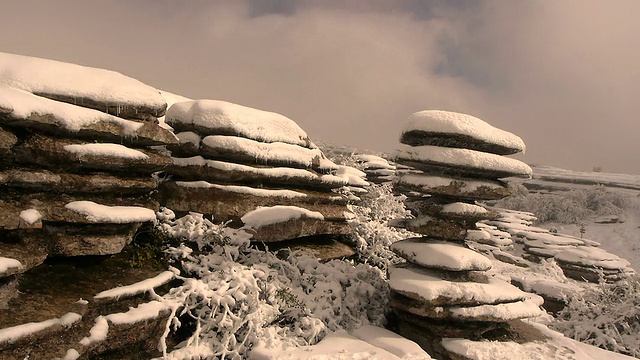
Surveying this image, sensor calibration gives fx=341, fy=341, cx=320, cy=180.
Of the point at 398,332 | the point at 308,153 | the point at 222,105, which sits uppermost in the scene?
the point at 222,105

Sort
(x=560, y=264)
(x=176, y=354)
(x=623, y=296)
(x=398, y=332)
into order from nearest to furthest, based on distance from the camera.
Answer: (x=176, y=354) < (x=398, y=332) < (x=623, y=296) < (x=560, y=264)

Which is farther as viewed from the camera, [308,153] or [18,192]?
[308,153]

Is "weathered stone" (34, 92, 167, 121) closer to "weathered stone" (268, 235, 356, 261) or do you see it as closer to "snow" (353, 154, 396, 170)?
"weathered stone" (268, 235, 356, 261)

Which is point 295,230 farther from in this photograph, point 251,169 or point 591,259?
point 591,259

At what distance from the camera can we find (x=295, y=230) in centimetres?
885

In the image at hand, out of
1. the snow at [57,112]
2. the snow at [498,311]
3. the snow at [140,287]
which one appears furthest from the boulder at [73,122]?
the snow at [498,311]

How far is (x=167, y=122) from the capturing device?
8.97 metres

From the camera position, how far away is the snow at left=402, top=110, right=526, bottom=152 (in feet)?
26.5

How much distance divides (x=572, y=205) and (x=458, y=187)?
51527 millimetres

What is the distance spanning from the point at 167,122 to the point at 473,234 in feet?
27.8

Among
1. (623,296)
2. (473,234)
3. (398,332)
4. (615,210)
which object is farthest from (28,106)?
(615,210)

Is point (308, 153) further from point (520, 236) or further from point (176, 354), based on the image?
point (520, 236)

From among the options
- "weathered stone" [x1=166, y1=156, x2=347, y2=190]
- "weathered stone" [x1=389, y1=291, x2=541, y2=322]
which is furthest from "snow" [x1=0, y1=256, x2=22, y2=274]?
"weathered stone" [x1=389, y1=291, x2=541, y2=322]

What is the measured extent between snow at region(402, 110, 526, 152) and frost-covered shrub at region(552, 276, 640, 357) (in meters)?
6.94
